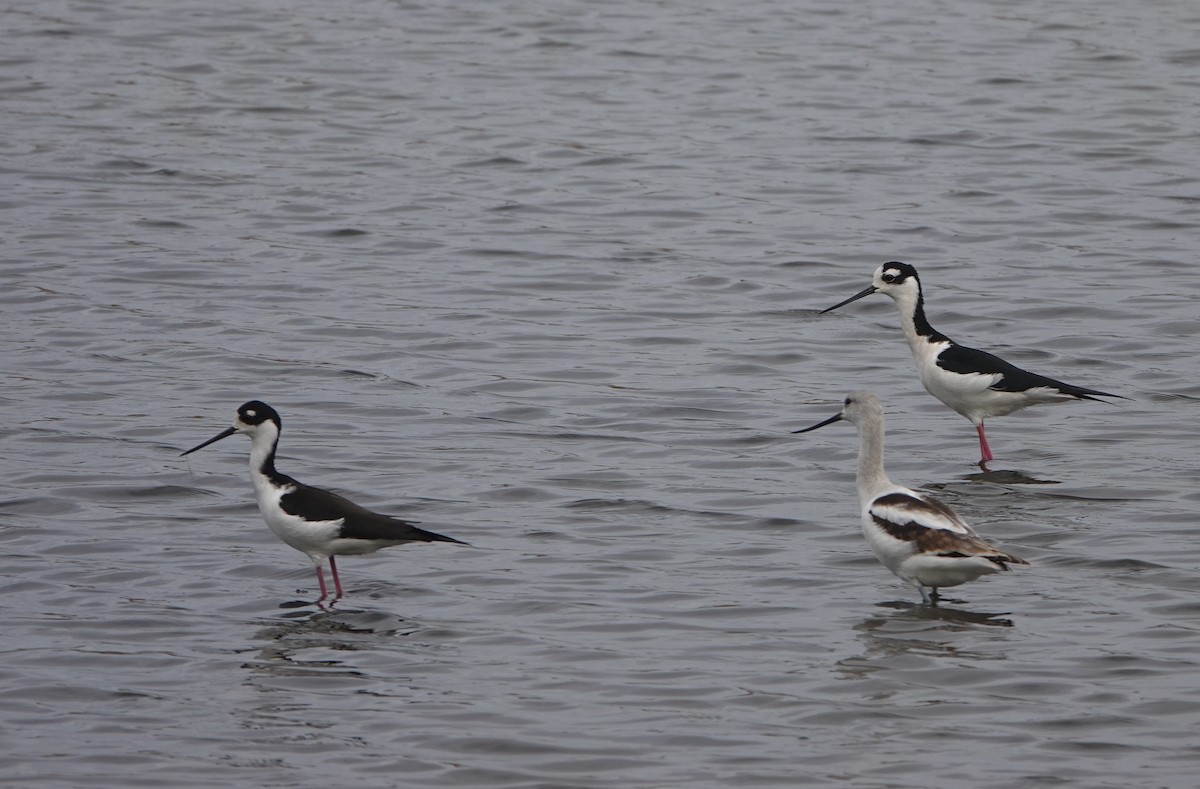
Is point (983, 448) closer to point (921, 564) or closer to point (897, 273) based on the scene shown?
point (897, 273)

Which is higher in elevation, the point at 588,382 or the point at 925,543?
the point at 925,543

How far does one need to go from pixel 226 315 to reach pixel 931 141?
32.5 ft

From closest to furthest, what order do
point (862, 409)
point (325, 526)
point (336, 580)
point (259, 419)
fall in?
point (325, 526), point (336, 580), point (259, 419), point (862, 409)

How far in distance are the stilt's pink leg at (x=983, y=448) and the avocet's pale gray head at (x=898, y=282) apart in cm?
133

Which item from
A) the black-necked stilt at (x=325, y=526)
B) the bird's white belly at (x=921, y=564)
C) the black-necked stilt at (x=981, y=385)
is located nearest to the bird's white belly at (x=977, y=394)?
the black-necked stilt at (x=981, y=385)

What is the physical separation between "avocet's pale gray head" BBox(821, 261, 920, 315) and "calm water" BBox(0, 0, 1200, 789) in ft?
2.63

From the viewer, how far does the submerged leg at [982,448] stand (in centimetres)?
1256

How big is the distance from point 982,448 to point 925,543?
345cm

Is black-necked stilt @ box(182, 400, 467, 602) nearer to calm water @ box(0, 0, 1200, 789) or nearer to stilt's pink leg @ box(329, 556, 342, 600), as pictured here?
stilt's pink leg @ box(329, 556, 342, 600)

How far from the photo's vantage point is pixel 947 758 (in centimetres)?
777

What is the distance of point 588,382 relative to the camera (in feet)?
46.8

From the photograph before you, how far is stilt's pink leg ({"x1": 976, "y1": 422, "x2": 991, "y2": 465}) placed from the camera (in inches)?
495

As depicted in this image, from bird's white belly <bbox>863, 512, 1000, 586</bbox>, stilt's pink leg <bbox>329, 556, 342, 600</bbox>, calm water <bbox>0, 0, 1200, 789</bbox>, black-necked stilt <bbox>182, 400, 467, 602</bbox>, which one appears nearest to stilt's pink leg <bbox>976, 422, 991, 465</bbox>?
calm water <bbox>0, 0, 1200, 789</bbox>

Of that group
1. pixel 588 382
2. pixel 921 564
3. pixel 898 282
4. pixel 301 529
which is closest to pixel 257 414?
pixel 301 529
